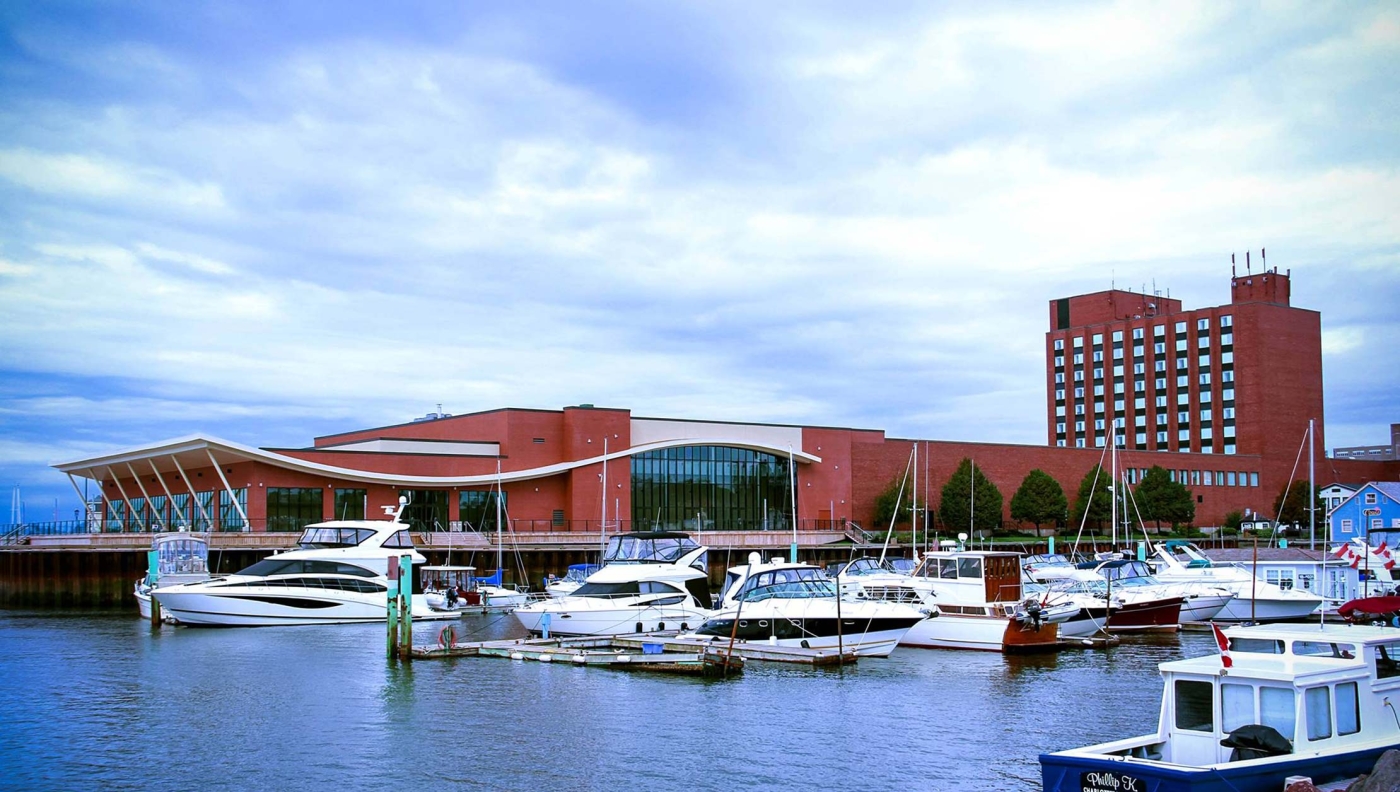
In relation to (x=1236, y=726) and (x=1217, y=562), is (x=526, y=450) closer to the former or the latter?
(x=1217, y=562)

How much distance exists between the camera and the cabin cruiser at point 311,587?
40.7 meters

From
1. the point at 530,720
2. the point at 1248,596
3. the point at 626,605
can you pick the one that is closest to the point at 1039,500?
the point at 1248,596

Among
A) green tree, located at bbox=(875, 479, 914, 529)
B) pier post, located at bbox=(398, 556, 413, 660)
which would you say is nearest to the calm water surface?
pier post, located at bbox=(398, 556, 413, 660)

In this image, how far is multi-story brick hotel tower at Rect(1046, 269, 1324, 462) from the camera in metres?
113

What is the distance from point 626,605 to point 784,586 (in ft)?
21.7

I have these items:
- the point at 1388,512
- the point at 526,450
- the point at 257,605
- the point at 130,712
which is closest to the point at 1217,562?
the point at 1388,512

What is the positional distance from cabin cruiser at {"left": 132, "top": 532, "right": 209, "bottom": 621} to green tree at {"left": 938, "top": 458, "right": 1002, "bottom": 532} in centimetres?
4660

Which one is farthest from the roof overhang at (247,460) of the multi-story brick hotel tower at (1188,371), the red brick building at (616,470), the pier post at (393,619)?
the multi-story brick hotel tower at (1188,371)

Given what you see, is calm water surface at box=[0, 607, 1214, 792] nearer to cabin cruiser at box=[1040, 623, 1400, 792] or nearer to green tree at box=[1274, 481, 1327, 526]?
cabin cruiser at box=[1040, 623, 1400, 792]

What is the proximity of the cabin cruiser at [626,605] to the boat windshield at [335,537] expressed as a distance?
886cm

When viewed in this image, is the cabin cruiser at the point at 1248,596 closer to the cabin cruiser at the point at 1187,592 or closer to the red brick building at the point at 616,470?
the cabin cruiser at the point at 1187,592

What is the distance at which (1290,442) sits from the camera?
112m

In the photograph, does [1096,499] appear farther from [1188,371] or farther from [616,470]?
[1188,371]

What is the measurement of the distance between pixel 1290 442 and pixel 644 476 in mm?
70229
